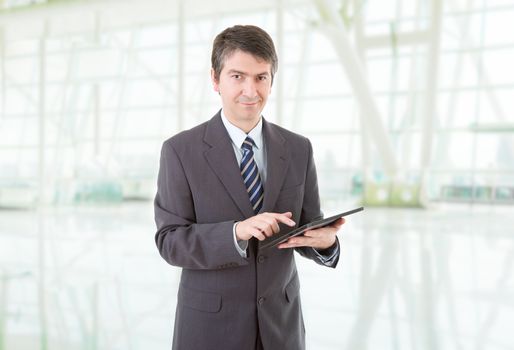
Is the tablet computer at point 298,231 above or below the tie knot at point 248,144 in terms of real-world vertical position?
below

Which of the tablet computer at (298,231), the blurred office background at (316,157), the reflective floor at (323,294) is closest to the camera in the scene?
the tablet computer at (298,231)

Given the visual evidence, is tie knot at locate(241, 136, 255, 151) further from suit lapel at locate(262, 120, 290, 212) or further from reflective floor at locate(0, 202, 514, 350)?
reflective floor at locate(0, 202, 514, 350)

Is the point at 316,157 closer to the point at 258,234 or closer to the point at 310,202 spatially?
the point at 310,202

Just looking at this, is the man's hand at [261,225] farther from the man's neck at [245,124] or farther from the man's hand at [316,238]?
the man's neck at [245,124]

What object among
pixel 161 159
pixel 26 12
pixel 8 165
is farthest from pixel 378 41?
pixel 8 165

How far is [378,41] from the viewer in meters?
21.5

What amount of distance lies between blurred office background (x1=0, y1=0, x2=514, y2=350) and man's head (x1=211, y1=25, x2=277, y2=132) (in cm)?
52

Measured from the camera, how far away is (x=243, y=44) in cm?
190

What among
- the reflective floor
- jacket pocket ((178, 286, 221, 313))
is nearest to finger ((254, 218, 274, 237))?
jacket pocket ((178, 286, 221, 313))

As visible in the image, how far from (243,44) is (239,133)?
33cm

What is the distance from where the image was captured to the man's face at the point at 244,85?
6.27ft

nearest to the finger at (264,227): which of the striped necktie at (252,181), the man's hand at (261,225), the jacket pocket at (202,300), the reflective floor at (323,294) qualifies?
the man's hand at (261,225)

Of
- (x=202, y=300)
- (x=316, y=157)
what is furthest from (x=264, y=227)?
(x=316, y=157)

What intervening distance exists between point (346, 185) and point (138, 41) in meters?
15.9
